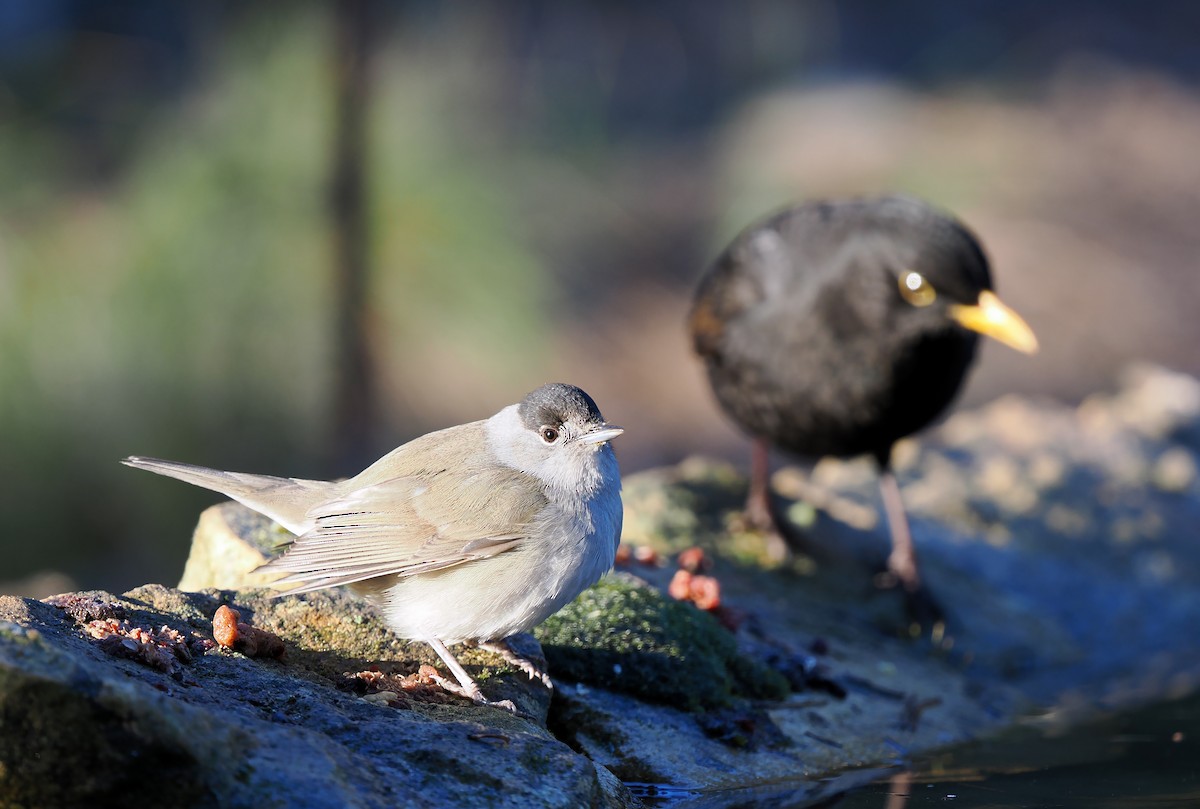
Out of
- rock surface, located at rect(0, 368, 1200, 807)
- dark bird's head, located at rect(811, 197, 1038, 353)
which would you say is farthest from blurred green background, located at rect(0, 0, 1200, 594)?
dark bird's head, located at rect(811, 197, 1038, 353)

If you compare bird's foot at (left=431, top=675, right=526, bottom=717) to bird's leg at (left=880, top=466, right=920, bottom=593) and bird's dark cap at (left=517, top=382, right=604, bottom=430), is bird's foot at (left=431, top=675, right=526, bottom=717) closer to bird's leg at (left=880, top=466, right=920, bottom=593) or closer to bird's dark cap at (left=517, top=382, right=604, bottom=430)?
bird's dark cap at (left=517, top=382, right=604, bottom=430)

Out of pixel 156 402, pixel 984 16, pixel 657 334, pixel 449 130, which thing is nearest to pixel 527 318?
pixel 449 130

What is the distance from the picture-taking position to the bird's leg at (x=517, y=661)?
3.44 m

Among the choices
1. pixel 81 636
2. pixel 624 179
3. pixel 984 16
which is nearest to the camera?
pixel 81 636

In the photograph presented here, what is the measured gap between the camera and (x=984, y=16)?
769 inches

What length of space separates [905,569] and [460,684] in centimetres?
267

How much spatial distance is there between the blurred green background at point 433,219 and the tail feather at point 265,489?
4315 mm

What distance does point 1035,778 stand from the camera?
3746 mm

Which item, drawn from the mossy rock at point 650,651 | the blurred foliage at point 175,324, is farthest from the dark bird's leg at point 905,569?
the blurred foliage at point 175,324

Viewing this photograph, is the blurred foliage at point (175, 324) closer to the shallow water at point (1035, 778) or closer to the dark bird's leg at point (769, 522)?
the dark bird's leg at point (769, 522)

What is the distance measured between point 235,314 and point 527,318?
218cm

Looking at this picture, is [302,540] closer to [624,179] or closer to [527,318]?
[527,318]

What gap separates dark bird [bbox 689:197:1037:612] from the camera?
526 cm

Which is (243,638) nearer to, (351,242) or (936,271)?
(936,271)
